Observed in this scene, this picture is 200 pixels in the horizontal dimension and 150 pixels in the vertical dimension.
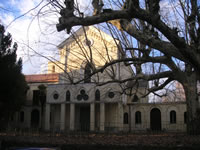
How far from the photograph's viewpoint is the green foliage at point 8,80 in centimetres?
2475

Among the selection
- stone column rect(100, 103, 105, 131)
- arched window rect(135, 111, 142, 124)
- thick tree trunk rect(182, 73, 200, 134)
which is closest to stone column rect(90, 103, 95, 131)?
stone column rect(100, 103, 105, 131)

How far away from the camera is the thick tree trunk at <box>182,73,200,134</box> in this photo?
40.4 ft

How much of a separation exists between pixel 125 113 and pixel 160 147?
22268mm

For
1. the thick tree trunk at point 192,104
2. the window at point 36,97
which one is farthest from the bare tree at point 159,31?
the window at point 36,97

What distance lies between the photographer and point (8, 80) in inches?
984

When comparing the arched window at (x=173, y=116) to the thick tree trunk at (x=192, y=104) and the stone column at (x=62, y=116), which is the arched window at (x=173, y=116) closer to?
the stone column at (x=62, y=116)

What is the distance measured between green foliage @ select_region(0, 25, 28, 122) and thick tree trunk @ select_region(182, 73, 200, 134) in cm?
1924

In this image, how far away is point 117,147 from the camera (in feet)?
27.8

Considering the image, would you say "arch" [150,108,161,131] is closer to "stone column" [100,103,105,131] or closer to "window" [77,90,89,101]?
"stone column" [100,103,105,131]

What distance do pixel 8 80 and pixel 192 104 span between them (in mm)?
19767

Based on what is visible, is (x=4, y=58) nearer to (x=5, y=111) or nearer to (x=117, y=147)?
(x=5, y=111)

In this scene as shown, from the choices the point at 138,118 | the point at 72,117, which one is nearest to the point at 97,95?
the point at 72,117

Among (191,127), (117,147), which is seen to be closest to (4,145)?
(117,147)

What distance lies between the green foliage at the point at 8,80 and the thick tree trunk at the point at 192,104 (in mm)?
19235
